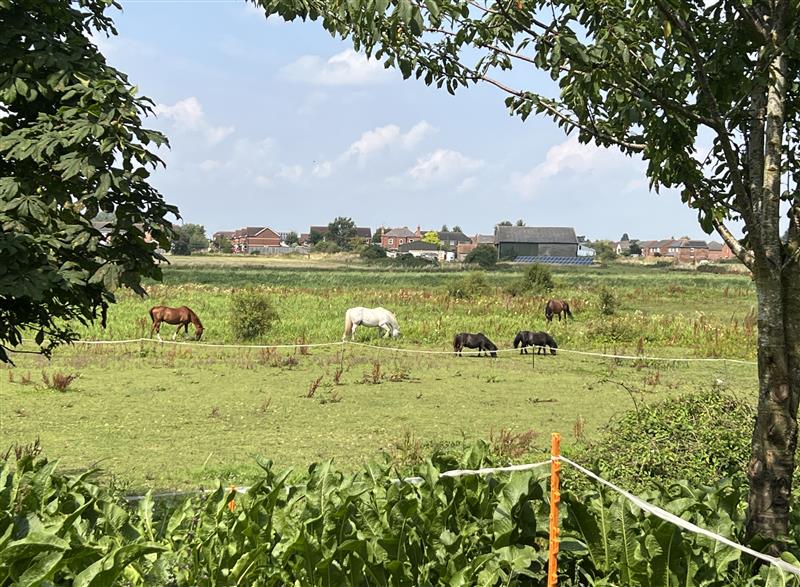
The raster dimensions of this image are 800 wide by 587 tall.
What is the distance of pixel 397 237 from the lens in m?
165

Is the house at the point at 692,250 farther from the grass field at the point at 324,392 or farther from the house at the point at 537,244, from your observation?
the grass field at the point at 324,392

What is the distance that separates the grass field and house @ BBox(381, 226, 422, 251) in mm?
135437

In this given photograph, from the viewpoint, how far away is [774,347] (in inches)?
146

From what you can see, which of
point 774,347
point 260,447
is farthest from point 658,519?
point 260,447

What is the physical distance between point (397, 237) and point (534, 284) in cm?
12455

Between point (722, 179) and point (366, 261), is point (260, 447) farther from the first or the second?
point (366, 261)

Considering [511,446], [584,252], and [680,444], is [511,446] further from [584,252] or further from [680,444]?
[584,252]

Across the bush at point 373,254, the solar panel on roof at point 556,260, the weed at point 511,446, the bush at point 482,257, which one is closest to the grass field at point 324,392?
the weed at point 511,446

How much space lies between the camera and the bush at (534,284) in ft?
133

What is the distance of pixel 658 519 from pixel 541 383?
12.7 meters

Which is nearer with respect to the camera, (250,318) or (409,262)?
(250,318)

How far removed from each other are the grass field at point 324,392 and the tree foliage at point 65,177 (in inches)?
80.9

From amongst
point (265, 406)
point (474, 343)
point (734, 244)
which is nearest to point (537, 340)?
point (474, 343)

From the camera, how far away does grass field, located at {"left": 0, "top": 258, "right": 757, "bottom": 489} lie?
385 inches
